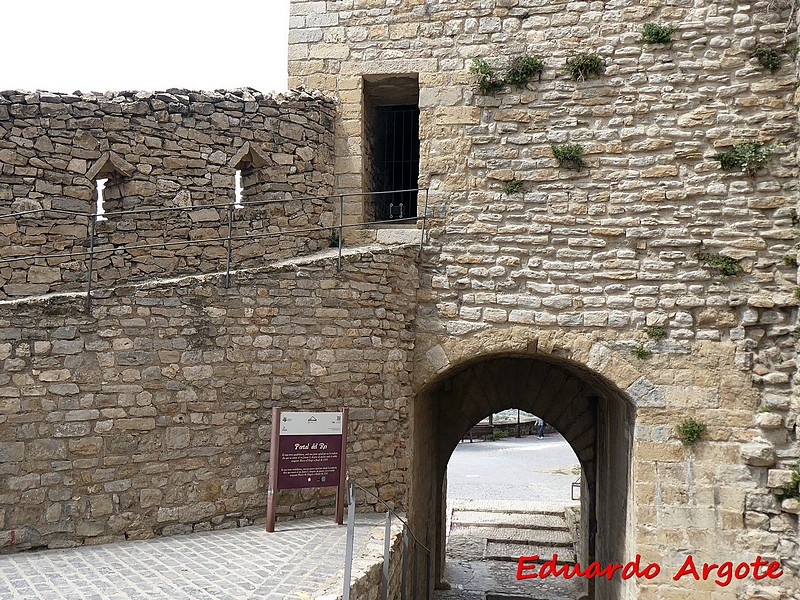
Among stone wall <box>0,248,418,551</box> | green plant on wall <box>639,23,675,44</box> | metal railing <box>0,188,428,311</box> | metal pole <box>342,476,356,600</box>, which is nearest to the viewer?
metal pole <box>342,476,356,600</box>

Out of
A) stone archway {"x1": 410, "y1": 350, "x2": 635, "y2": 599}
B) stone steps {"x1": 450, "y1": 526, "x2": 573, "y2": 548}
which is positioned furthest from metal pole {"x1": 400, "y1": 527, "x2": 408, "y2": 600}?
stone steps {"x1": 450, "y1": 526, "x2": 573, "y2": 548}

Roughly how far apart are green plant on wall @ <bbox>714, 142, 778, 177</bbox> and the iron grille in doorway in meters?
3.37

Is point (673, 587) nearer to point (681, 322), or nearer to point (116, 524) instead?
point (681, 322)

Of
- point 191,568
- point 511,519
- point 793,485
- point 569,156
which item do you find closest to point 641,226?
point 569,156

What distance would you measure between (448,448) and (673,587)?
4.32m

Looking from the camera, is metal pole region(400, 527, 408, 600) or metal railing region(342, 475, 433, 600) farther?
metal pole region(400, 527, 408, 600)

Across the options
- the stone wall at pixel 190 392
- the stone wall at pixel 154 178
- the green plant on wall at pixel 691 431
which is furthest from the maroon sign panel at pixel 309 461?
the green plant on wall at pixel 691 431

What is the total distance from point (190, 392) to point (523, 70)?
4327mm

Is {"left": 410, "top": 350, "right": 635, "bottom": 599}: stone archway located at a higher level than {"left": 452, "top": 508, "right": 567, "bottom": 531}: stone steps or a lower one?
higher

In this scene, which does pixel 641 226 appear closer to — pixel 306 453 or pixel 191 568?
pixel 306 453

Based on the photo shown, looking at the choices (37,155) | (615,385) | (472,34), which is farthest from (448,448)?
(37,155)

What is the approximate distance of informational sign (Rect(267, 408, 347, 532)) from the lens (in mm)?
6230

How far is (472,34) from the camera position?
7.32m

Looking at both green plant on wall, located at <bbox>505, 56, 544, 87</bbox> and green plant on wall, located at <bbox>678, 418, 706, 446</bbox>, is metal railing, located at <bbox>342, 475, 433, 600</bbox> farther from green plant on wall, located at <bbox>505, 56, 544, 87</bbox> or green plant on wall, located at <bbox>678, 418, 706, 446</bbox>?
green plant on wall, located at <bbox>505, 56, 544, 87</bbox>
